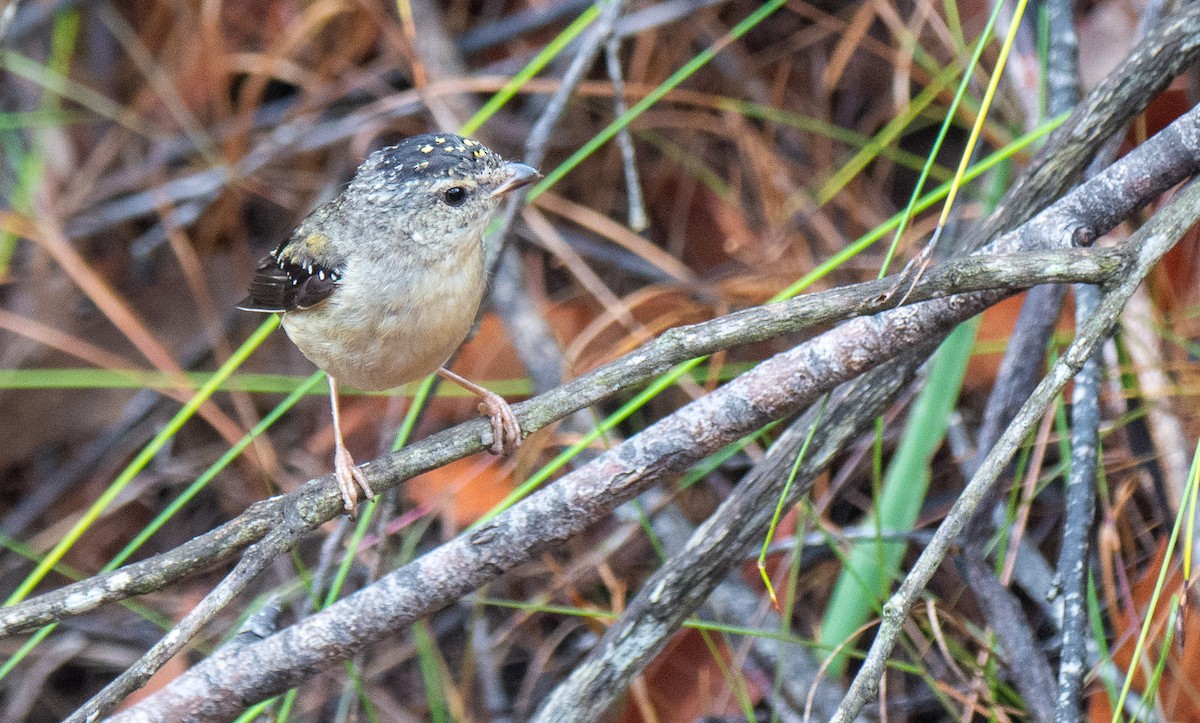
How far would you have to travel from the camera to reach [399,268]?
10.6ft

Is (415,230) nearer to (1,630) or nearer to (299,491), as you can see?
(299,491)

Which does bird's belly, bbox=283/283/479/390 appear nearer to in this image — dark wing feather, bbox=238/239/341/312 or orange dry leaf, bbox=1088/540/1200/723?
dark wing feather, bbox=238/239/341/312

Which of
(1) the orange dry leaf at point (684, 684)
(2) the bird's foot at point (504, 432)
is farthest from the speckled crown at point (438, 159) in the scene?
→ (1) the orange dry leaf at point (684, 684)

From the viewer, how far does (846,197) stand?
4609 millimetres

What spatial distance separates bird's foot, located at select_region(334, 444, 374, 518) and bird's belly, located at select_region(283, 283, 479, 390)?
0.24 m

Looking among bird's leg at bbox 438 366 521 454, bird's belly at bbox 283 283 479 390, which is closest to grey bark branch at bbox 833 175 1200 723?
bird's leg at bbox 438 366 521 454

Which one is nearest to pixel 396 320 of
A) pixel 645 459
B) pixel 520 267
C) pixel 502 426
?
pixel 502 426

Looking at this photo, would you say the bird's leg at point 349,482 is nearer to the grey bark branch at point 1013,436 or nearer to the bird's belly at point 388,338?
the bird's belly at point 388,338

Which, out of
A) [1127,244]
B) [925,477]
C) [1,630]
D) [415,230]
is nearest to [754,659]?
[925,477]

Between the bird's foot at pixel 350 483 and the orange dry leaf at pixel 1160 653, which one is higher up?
the bird's foot at pixel 350 483

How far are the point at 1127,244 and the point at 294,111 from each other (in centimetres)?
404

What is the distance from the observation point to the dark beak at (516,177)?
3.29 metres

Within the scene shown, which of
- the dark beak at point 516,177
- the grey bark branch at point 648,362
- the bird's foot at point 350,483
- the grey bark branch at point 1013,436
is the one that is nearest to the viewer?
the grey bark branch at point 1013,436

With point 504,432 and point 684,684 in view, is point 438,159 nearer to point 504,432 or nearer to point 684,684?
point 504,432
